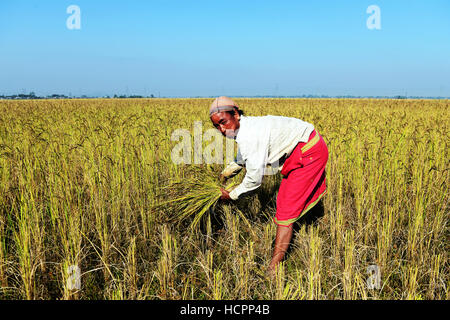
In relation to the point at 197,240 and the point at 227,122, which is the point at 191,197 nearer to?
the point at 197,240

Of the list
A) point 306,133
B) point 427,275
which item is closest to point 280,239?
point 306,133

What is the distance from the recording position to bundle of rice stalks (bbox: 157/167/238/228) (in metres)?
1.91

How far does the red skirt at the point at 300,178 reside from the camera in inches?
68.1

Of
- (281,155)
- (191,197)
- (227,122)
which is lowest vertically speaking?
(191,197)

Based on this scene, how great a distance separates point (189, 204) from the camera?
1.99 metres

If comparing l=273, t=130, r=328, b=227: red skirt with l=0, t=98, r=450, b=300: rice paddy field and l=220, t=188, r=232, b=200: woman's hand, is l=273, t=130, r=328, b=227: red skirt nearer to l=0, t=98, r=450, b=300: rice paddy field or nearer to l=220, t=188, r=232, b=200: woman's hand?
l=0, t=98, r=450, b=300: rice paddy field

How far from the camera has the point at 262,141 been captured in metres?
1.61

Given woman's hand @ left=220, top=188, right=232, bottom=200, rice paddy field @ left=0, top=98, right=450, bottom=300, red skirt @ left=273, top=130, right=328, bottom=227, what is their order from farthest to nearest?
1. woman's hand @ left=220, top=188, right=232, bottom=200
2. red skirt @ left=273, top=130, right=328, bottom=227
3. rice paddy field @ left=0, top=98, right=450, bottom=300

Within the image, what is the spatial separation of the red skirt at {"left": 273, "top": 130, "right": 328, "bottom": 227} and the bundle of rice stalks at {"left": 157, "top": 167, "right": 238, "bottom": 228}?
1.52ft

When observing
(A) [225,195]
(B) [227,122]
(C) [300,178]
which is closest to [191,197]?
(A) [225,195]

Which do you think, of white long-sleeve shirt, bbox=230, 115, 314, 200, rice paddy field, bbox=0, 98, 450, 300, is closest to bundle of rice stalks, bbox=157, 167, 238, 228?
rice paddy field, bbox=0, 98, 450, 300

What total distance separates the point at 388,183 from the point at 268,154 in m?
1.16

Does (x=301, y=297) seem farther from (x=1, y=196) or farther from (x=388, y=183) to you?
(x=1, y=196)

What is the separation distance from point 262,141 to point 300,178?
39 cm
